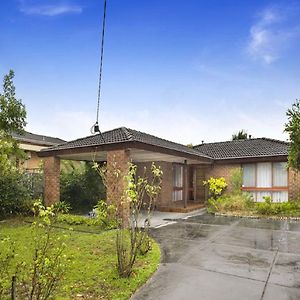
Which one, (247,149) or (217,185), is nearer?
(217,185)

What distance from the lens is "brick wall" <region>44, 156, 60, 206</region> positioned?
14555 mm

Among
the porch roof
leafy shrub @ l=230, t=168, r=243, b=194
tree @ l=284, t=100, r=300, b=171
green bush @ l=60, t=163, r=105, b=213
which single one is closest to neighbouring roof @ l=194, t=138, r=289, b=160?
leafy shrub @ l=230, t=168, r=243, b=194

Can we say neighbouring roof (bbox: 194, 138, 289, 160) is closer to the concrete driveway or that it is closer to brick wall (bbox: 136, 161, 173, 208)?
brick wall (bbox: 136, 161, 173, 208)

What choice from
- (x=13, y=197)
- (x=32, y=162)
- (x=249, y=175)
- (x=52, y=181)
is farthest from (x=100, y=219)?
(x=32, y=162)

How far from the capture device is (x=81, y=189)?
17125 millimetres

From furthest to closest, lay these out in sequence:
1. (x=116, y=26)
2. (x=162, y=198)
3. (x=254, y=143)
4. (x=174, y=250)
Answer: (x=254, y=143), (x=162, y=198), (x=116, y=26), (x=174, y=250)

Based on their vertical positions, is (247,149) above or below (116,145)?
above

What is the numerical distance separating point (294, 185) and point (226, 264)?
42.1 ft

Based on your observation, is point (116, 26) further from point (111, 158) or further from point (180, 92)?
point (180, 92)

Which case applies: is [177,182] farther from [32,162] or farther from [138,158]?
[32,162]

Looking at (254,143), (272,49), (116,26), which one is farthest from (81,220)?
(254,143)

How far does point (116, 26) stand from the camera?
32.2 feet

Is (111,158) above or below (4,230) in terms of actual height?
above

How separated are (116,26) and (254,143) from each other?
49.6 feet
